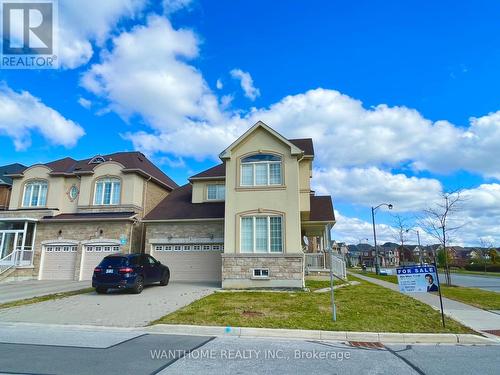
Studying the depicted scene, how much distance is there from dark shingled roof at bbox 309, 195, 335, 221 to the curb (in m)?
12.6

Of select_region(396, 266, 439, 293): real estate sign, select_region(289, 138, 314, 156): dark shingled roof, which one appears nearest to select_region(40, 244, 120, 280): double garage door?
select_region(289, 138, 314, 156): dark shingled roof

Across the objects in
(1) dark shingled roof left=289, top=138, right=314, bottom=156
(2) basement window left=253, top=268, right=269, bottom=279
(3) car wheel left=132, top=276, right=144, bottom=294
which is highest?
(1) dark shingled roof left=289, top=138, right=314, bottom=156

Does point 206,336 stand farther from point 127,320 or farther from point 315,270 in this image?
point 315,270

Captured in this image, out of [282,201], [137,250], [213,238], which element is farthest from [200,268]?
[282,201]

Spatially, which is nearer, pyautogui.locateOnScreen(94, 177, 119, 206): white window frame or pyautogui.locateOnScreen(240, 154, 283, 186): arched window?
pyautogui.locateOnScreen(240, 154, 283, 186): arched window

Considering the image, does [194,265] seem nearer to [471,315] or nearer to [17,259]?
[17,259]

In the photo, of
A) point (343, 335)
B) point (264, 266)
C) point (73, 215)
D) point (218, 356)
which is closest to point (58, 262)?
point (73, 215)

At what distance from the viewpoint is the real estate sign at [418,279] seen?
845 cm

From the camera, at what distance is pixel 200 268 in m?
20.0

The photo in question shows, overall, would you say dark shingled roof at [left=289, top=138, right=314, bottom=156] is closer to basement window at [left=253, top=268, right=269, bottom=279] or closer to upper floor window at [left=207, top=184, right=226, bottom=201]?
upper floor window at [left=207, top=184, right=226, bottom=201]

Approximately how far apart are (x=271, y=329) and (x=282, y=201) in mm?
9552

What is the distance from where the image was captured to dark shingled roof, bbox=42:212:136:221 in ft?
69.1

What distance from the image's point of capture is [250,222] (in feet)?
56.6

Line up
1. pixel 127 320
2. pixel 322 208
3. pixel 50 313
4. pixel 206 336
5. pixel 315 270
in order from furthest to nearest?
pixel 322 208
pixel 315 270
pixel 50 313
pixel 127 320
pixel 206 336
